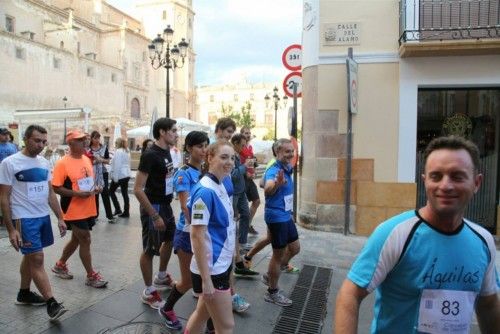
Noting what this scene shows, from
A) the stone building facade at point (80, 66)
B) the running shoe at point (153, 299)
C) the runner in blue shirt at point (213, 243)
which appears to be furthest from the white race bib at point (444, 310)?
the stone building facade at point (80, 66)

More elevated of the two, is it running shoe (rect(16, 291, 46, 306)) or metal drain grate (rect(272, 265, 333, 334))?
running shoe (rect(16, 291, 46, 306))

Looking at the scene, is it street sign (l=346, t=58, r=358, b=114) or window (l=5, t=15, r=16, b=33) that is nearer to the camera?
street sign (l=346, t=58, r=358, b=114)

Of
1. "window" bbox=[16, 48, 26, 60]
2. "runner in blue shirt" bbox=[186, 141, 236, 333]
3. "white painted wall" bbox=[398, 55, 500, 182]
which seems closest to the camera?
"runner in blue shirt" bbox=[186, 141, 236, 333]

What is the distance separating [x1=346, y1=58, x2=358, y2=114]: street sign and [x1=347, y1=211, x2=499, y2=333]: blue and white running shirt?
20.1 feet

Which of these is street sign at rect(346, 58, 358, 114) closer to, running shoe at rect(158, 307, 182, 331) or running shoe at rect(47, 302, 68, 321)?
running shoe at rect(158, 307, 182, 331)

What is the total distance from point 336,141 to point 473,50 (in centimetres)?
278

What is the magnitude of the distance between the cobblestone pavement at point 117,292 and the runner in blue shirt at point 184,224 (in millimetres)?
315

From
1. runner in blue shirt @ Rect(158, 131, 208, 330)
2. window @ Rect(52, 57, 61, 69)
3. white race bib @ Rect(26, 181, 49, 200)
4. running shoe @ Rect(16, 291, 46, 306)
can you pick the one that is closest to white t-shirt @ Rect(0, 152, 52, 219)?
white race bib @ Rect(26, 181, 49, 200)

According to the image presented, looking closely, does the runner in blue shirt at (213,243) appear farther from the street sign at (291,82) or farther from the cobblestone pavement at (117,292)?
the street sign at (291,82)

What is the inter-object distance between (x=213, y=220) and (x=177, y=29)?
77.3 metres

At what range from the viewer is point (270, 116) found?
9038 centimetres

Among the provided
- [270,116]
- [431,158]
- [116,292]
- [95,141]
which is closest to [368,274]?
[431,158]

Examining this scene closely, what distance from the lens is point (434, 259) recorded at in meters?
1.70

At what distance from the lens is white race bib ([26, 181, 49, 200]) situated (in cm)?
414
